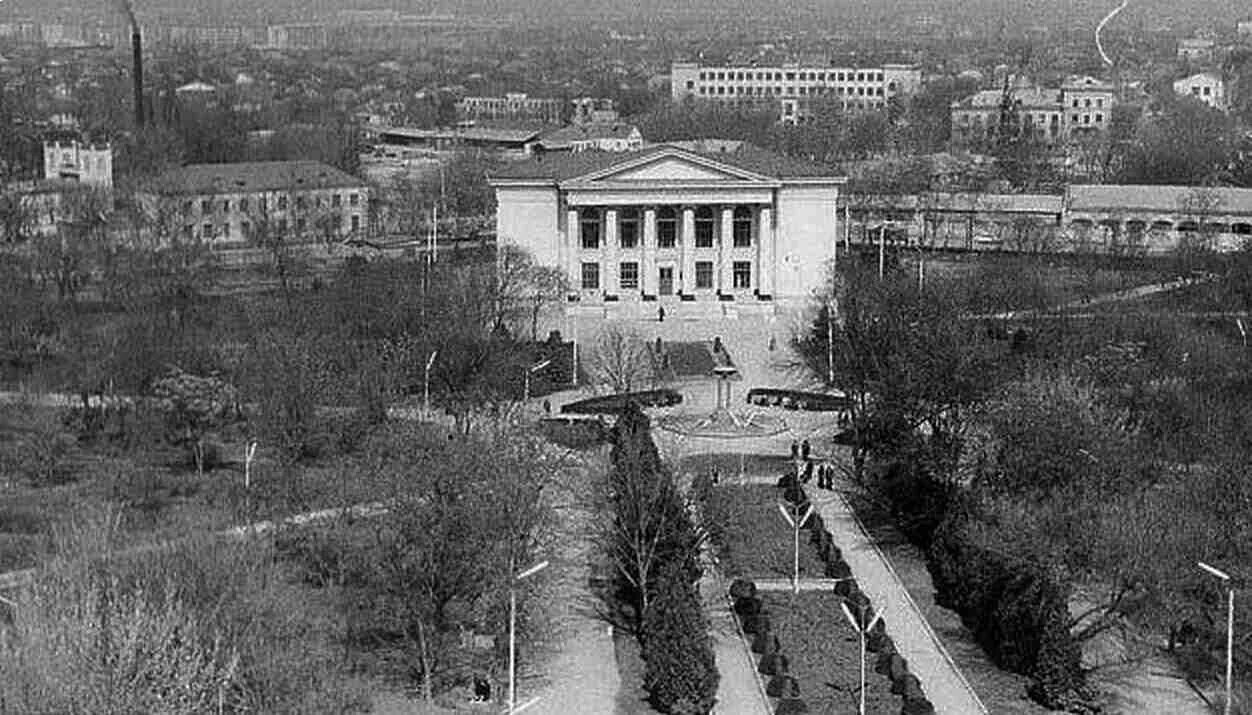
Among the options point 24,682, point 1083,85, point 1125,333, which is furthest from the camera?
point 1083,85

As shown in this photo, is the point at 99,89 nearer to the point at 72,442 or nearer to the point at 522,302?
the point at 522,302

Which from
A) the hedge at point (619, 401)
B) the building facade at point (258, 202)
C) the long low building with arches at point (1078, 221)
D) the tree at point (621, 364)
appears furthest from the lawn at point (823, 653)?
the building facade at point (258, 202)

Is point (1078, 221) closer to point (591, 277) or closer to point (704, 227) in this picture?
point (704, 227)

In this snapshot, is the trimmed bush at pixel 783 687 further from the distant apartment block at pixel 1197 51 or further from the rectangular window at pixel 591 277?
the distant apartment block at pixel 1197 51

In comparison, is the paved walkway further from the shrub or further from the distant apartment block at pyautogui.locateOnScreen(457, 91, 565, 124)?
the distant apartment block at pyautogui.locateOnScreen(457, 91, 565, 124)

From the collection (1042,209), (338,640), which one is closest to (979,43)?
(1042,209)

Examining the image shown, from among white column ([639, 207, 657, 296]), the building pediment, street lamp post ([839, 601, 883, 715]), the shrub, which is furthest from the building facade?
the shrub
